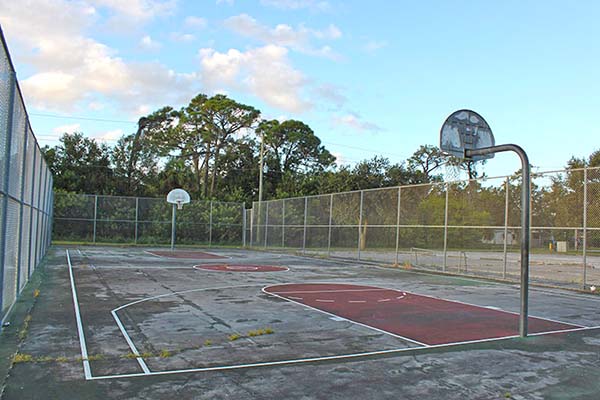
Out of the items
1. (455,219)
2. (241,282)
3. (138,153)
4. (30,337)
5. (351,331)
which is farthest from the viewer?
(138,153)

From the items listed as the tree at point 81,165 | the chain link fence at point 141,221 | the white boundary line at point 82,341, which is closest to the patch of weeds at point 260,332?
the white boundary line at point 82,341

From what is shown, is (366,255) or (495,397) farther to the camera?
(366,255)

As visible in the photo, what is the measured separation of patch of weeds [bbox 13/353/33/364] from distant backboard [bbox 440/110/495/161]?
590cm

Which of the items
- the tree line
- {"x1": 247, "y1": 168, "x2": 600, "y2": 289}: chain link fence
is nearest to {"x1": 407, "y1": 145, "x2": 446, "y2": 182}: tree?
the tree line

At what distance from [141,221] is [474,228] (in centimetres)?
2135

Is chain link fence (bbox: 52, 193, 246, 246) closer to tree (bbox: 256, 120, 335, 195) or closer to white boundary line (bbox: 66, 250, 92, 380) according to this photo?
tree (bbox: 256, 120, 335, 195)

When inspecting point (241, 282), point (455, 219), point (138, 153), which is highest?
point (138, 153)

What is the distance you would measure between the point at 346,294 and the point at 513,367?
5666mm

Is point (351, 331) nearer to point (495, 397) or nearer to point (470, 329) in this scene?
point (470, 329)

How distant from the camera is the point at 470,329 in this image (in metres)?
7.31

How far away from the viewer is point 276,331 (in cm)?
688

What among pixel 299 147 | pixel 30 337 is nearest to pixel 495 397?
pixel 30 337

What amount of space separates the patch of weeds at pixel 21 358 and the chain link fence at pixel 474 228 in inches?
475

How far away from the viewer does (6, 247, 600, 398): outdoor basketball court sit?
5.03 m
